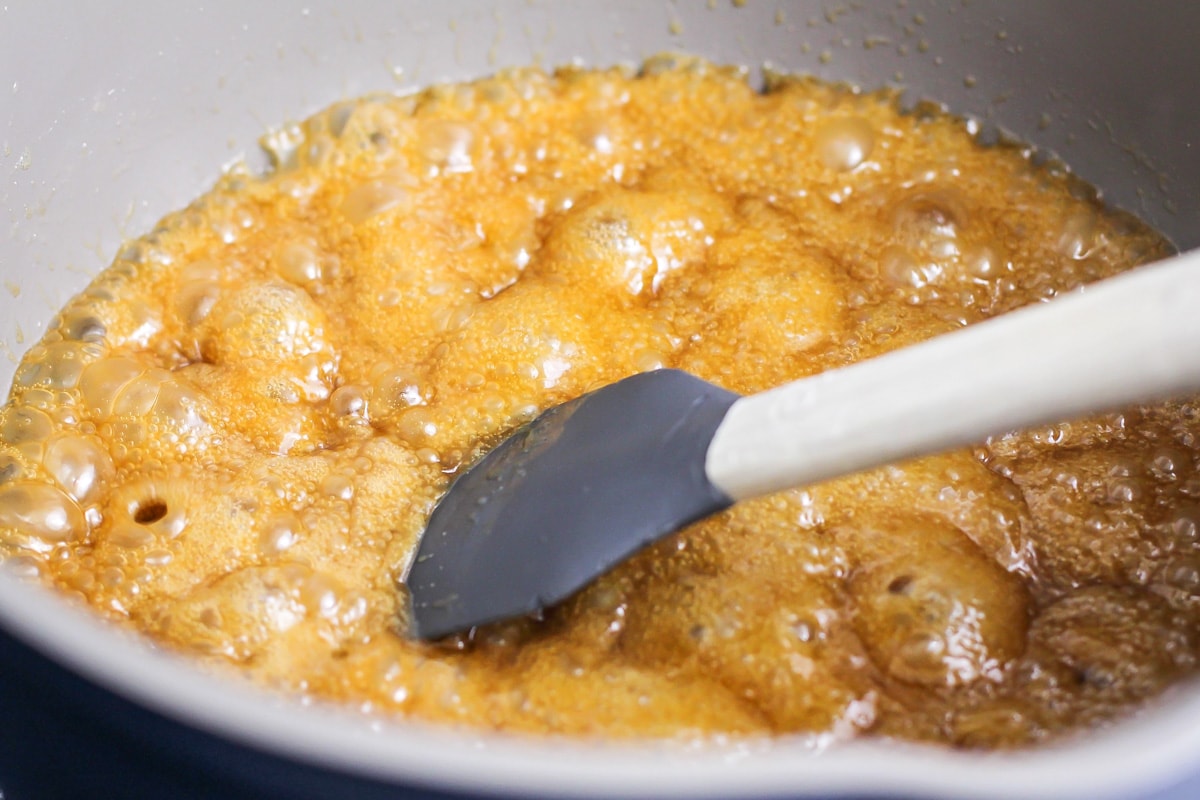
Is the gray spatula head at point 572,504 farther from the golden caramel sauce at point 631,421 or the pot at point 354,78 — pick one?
the pot at point 354,78

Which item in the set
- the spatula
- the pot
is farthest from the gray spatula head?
the pot

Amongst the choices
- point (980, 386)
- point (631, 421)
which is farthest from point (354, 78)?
point (980, 386)

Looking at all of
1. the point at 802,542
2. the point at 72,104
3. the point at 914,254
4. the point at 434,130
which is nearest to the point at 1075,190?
the point at 914,254

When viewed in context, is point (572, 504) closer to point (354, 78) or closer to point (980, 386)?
point (980, 386)

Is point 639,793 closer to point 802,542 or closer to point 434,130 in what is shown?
point 802,542

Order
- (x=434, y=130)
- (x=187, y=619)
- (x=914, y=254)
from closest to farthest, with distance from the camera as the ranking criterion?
(x=187, y=619)
(x=914, y=254)
(x=434, y=130)

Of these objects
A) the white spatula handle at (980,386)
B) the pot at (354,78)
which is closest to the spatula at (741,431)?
the white spatula handle at (980,386)
